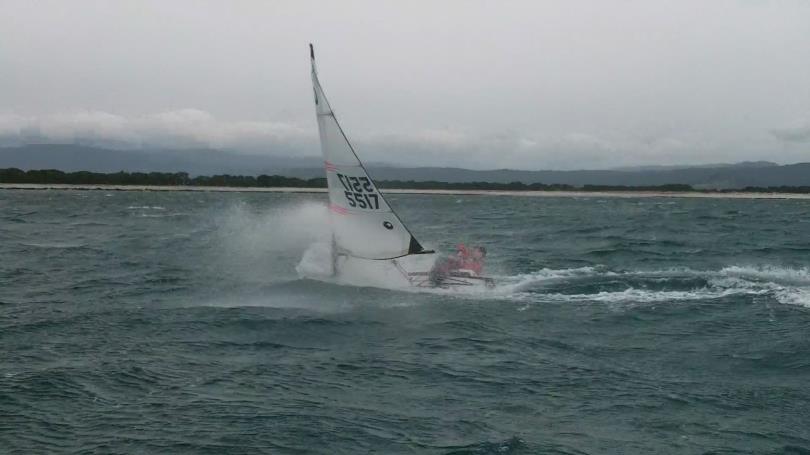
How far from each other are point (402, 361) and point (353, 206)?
8.58m

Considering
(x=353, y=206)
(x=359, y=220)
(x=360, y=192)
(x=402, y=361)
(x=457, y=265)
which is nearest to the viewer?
(x=402, y=361)

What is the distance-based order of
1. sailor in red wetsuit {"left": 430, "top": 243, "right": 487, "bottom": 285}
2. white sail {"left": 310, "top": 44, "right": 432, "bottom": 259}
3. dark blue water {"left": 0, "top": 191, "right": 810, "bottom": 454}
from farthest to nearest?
sailor in red wetsuit {"left": 430, "top": 243, "right": 487, "bottom": 285} < white sail {"left": 310, "top": 44, "right": 432, "bottom": 259} < dark blue water {"left": 0, "top": 191, "right": 810, "bottom": 454}

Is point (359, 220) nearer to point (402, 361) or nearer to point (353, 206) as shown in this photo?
point (353, 206)

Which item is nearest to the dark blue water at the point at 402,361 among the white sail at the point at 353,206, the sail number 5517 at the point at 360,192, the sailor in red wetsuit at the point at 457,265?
the sailor in red wetsuit at the point at 457,265

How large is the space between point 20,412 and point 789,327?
16.9 metres

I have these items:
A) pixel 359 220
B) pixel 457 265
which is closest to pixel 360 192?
pixel 359 220

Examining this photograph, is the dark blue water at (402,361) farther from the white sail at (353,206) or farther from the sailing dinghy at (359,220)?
the white sail at (353,206)

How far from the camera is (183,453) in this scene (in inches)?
419

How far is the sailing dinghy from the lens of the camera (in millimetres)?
22656

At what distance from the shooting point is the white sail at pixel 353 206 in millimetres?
22594

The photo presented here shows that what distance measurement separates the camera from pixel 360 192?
907 inches

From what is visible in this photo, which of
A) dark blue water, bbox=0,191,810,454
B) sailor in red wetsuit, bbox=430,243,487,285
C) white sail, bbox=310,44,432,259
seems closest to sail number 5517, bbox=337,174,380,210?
white sail, bbox=310,44,432,259

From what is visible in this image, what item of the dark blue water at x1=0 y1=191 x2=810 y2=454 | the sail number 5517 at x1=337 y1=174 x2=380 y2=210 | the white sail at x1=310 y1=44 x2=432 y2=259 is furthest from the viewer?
the sail number 5517 at x1=337 y1=174 x2=380 y2=210

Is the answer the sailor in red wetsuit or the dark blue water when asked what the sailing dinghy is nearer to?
the sailor in red wetsuit
